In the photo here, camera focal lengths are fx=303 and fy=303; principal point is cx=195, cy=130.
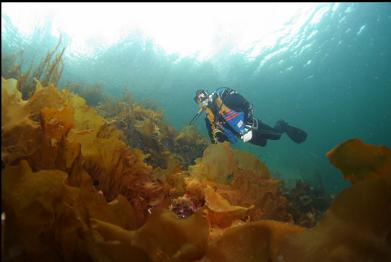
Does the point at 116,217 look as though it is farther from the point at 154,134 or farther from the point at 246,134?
the point at 246,134

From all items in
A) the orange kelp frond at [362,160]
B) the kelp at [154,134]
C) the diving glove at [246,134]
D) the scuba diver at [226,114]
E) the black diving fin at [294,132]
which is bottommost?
the kelp at [154,134]

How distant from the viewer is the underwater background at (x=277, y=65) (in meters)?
22.5

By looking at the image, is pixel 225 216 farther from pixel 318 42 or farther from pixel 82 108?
pixel 318 42

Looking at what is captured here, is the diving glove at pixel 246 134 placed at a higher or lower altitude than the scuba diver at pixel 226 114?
lower

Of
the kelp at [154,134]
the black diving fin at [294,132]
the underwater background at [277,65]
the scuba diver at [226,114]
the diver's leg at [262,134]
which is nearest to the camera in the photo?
the kelp at [154,134]

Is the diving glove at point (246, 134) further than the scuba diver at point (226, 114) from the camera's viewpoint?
Yes

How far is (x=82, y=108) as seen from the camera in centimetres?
182

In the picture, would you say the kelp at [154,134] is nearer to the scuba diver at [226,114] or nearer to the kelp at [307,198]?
the scuba diver at [226,114]

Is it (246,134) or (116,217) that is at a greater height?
(116,217)

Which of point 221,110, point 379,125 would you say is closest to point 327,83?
point 379,125

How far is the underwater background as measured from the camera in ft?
73.8

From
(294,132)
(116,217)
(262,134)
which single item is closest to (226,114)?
(262,134)

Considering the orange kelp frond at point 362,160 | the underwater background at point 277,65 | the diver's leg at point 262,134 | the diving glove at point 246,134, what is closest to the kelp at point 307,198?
the diver's leg at point 262,134

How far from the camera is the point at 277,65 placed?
30172 millimetres
